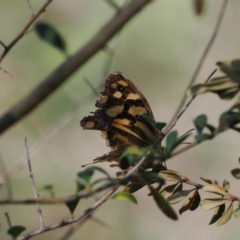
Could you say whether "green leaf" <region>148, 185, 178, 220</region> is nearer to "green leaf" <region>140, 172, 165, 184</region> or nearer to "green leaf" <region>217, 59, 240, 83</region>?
"green leaf" <region>140, 172, 165, 184</region>

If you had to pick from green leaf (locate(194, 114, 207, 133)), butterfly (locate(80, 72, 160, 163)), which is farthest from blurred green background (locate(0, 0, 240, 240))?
green leaf (locate(194, 114, 207, 133))

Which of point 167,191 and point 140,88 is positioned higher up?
point 140,88

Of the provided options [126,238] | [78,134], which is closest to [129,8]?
[126,238]

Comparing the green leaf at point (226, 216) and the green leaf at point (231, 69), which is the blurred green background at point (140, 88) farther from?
the green leaf at point (231, 69)

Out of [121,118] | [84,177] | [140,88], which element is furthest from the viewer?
[140,88]

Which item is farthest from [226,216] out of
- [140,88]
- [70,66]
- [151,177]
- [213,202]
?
[140,88]

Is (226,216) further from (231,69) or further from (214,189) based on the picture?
(231,69)

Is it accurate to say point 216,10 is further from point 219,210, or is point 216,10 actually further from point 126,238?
point 219,210
